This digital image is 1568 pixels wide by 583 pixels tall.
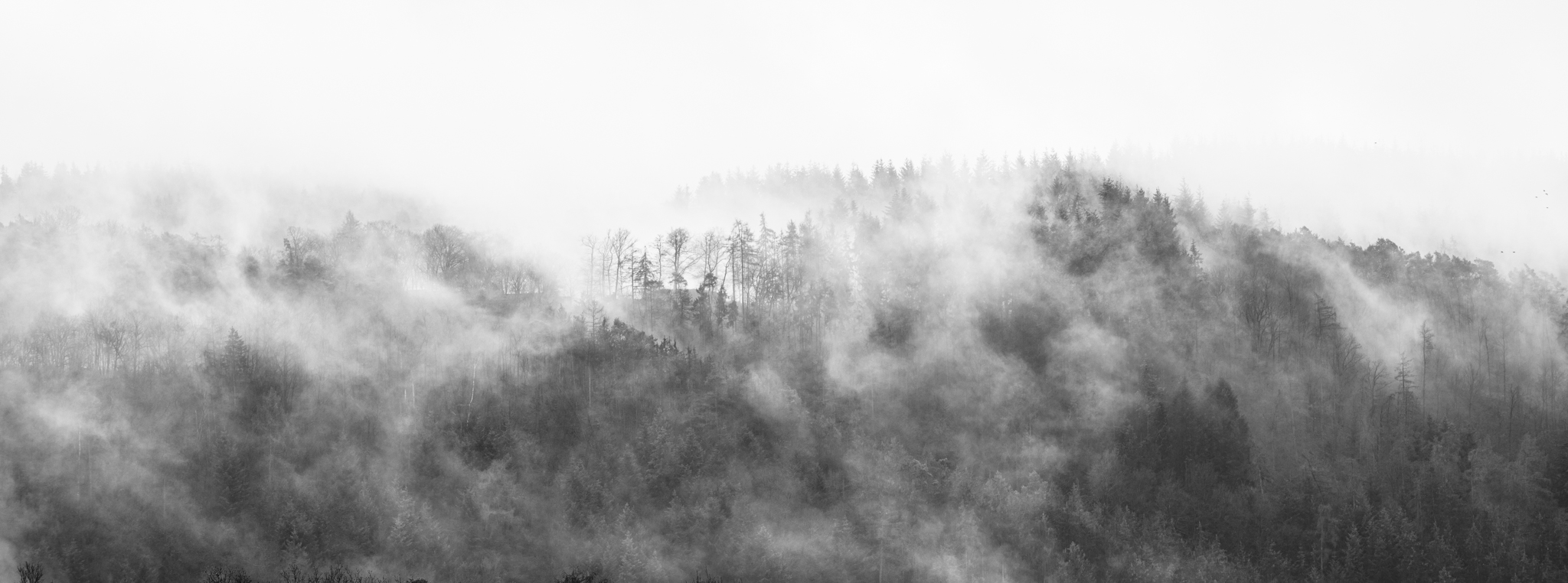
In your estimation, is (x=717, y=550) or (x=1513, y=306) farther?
(x=1513, y=306)

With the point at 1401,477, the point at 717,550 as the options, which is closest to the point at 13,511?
the point at 717,550

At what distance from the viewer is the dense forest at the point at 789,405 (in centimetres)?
13088

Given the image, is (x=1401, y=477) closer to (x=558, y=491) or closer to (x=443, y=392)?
(x=558, y=491)

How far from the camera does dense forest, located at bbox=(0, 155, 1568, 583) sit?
5153 inches

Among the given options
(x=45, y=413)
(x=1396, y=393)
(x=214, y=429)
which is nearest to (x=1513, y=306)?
(x=1396, y=393)

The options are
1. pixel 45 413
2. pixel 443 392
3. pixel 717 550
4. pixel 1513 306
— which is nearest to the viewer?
pixel 717 550

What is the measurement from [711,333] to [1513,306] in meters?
107

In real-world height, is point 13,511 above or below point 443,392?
below

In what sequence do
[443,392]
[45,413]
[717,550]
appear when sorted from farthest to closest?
1. [443,392]
2. [45,413]
3. [717,550]

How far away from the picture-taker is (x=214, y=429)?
141 meters

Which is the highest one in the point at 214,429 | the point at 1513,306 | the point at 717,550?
the point at 1513,306

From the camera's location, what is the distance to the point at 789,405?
486ft

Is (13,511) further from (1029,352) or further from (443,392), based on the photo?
(1029,352)

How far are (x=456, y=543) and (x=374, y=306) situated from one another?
39.5 metres
